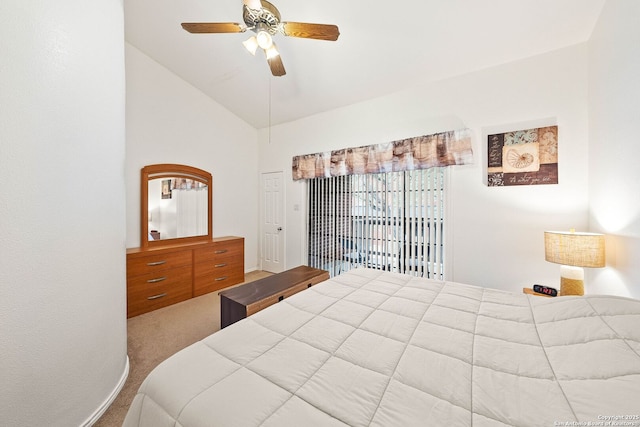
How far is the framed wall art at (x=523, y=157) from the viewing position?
224cm

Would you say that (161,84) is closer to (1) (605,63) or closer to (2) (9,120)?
(2) (9,120)

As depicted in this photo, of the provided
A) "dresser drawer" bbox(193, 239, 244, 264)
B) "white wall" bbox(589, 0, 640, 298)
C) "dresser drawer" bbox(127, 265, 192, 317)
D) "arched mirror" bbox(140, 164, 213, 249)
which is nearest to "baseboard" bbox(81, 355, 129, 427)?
"dresser drawer" bbox(127, 265, 192, 317)

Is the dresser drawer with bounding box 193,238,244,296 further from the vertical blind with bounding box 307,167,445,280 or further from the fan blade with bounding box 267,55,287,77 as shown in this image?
the fan blade with bounding box 267,55,287,77

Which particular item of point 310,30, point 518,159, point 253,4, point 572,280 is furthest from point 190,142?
point 572,280

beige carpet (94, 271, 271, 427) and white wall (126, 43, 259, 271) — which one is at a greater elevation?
white wall (126, 43, 259, 271)

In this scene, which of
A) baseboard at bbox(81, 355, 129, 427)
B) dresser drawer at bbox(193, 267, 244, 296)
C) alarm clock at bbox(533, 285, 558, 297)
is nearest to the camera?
baseboard at bbox(81, 355, 129, 427)

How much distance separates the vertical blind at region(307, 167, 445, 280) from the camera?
284 centimetres

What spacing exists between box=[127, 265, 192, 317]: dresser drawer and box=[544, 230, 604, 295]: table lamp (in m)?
3.88

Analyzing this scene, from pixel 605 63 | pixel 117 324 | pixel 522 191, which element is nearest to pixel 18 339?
pixel 117 324

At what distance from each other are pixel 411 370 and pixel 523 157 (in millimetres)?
2555

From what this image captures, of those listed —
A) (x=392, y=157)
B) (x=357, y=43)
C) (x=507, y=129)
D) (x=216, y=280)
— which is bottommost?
(x=216, y=280)

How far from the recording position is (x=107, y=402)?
1.45m

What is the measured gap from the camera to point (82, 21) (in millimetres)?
1309

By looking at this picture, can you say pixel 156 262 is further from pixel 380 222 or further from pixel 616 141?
pixel 616 141
